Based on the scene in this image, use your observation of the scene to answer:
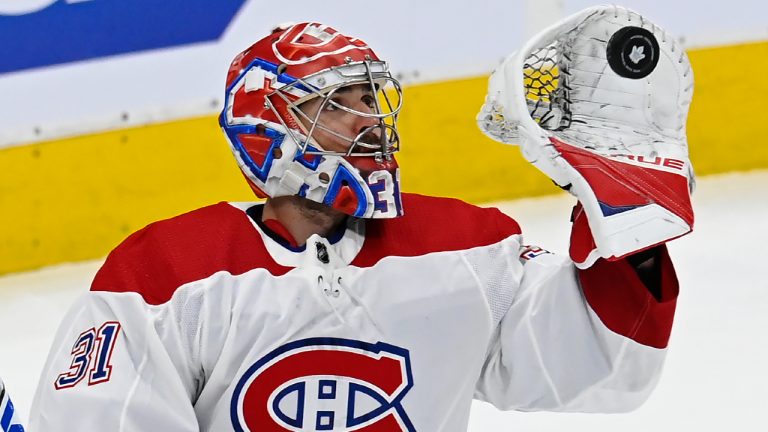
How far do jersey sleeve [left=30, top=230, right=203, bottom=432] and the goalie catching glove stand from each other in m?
0.51

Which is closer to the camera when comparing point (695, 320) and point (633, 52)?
Result: point (633, 52)

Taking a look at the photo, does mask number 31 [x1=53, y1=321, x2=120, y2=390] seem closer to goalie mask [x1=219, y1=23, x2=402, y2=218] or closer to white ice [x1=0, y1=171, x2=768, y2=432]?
goalie mask [x1=219, y1=23, x2=402, y2=218]

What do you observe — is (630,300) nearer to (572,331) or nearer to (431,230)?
(572,331)

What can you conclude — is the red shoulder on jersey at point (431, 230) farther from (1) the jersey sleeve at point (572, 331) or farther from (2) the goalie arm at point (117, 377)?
(2) the goalie arm at point (117, 377)

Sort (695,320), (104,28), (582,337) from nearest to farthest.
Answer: (582,337) → (695,320) → (104,28)

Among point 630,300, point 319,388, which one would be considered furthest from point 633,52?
point 319,388

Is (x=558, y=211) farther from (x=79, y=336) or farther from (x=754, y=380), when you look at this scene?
(x=79, y=336)

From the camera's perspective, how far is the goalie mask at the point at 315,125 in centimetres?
179

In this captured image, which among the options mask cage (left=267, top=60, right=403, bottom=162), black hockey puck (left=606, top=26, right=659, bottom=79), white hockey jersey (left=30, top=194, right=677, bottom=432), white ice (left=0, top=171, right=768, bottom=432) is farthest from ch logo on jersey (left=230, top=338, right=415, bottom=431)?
white ice (left=0, top=171, right=768, bottom=432)

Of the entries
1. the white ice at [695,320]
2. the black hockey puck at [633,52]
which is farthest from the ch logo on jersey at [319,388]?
the white ice at [695,320]

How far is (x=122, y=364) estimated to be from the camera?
5.41ft

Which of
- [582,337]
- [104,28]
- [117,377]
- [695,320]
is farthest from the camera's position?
[104,28]

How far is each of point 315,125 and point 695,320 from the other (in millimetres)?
1640

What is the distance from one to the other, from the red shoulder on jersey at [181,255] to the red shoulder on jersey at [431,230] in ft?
0.48
